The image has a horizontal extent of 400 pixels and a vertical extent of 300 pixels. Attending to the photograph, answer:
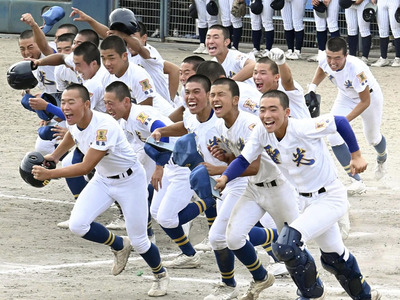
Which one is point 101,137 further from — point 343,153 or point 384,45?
point 384,45

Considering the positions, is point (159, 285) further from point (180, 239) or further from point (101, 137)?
point (101, 137)

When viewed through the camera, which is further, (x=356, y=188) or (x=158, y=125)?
(x=356, y=188)

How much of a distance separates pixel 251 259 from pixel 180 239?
117 centimetres

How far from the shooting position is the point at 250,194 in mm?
7324

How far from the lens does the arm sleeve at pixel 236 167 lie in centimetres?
Result: 691

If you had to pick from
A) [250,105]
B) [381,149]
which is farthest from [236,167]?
[381,149]

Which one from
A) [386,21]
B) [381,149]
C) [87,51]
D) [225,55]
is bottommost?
[386,21]

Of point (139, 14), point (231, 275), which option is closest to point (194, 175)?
point (231, 275)

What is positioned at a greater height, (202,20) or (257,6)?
(257,6)

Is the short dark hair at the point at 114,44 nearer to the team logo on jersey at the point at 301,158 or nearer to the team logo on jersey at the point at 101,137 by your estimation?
the team logo on jersey at the point at 101,137

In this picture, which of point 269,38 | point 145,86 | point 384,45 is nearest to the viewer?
point 145,86

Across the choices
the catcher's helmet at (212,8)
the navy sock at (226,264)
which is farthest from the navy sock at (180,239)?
the catcher's helmet at (212,8)

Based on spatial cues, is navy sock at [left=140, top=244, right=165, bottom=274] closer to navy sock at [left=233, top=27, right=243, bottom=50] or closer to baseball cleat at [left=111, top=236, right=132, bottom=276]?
baseball cleat at [left=111, top=236, right=132, bottom=276]

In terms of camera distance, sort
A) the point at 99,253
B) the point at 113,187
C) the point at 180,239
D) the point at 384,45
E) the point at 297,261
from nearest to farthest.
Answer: the point at 297,261, the point at 113,187, the point at 180,239, the point at 99,253, the point at 384,45
